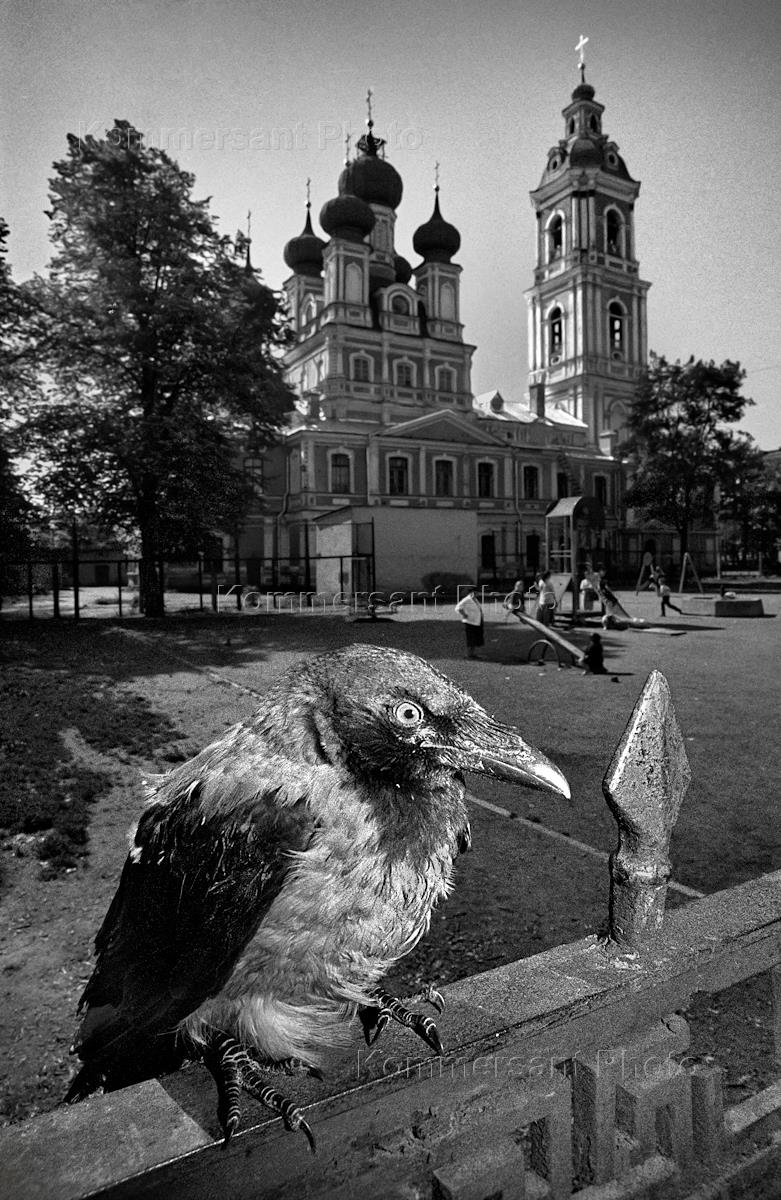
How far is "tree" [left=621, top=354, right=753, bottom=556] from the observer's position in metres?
41.6

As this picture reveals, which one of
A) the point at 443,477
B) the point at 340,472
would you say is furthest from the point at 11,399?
the point at 443,477

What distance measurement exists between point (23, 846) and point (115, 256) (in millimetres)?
18671

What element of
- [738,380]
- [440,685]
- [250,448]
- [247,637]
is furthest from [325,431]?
[440,685]

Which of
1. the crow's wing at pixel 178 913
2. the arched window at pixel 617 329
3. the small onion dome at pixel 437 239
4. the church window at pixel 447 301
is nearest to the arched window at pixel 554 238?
the arched window at pixel 617 329

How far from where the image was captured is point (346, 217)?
149 feet

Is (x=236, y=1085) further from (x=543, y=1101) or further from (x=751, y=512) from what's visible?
(x=751, y=512)

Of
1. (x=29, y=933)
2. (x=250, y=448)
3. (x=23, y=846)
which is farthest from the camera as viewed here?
(x=250, y=448)

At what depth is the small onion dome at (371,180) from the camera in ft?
156

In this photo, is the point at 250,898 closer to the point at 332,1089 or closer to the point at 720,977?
the point at 332,1089

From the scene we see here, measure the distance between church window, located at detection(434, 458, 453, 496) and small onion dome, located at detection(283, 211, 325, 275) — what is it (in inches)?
805

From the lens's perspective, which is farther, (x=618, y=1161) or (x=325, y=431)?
(x=325, y=431)

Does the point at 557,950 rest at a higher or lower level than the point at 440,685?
lower

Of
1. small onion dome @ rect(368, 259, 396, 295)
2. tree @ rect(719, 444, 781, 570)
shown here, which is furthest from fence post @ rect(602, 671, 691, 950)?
small onion dome @ rect(368, 259, 396, 295)

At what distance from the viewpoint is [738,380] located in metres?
41.6
